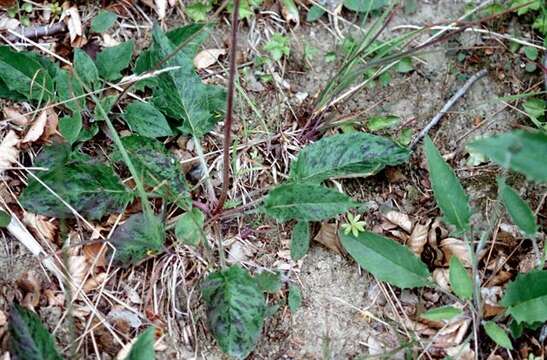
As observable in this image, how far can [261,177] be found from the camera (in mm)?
1949

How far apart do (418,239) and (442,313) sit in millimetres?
240

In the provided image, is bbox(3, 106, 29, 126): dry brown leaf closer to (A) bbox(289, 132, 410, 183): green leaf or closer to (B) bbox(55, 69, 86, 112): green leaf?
(B) bbox(55, 69, 86, 112): green leaf

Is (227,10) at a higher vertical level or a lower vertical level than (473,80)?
higher

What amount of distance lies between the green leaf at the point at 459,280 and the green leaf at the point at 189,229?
65cm

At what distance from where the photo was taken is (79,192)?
5.84ft

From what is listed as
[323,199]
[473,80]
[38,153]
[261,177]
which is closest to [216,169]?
[261,177]

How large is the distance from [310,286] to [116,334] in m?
0.52

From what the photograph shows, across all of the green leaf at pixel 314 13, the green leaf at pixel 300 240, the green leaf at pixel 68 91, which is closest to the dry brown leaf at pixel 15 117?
the green leaf at pixel 68 91

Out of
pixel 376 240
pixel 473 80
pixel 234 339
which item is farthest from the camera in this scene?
pixel 473 80

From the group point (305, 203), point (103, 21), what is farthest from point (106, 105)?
point (305, 203)

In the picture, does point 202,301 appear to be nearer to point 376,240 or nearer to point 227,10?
point 376,240

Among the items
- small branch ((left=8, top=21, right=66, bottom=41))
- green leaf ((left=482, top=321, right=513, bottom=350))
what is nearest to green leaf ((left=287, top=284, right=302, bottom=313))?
green leaf ((left=482, top=321, right=513, bottom=350))

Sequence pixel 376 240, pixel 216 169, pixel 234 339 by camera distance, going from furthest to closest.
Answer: pixel 216 169, pixel 376 240, pixel 234 339

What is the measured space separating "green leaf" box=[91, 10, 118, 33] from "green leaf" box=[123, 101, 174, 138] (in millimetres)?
303
